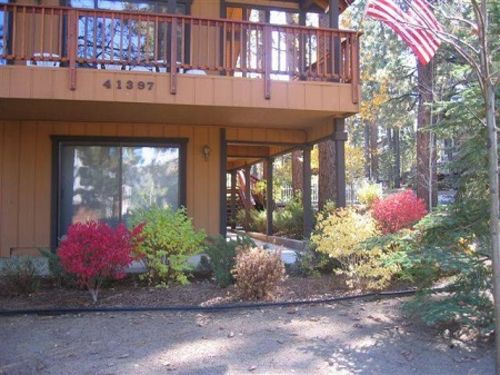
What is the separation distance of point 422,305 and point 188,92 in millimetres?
4918

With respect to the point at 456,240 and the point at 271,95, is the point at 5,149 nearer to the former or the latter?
the point at 271,95

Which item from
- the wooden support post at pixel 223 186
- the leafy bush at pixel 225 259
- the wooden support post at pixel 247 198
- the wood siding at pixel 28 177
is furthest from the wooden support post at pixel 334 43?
the wooden support post at pixel 247 198

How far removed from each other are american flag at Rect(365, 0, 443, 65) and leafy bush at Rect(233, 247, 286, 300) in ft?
9.29

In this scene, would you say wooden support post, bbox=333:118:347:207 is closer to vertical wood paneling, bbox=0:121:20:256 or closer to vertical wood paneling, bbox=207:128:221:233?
vertical wood paneling, bbox=207:128:221:233

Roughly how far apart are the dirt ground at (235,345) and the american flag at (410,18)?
2.78 metres

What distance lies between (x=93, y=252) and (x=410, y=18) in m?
4.21

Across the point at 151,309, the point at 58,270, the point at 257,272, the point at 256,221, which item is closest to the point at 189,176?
the point at 58,270

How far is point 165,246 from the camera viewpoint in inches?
276

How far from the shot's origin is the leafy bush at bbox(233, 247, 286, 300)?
6299mm

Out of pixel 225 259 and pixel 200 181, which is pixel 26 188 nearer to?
pixel 200 181

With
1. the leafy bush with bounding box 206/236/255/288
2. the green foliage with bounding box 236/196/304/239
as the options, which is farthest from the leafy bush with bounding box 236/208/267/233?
the leafy bush with bounding box 206/236/255/288

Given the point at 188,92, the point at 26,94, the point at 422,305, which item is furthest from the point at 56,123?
the point at 422,305

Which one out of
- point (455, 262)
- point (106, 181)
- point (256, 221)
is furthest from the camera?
point (256, 221)

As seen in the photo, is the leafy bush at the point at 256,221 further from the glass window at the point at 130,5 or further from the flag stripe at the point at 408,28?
the flag stripe at the point at 408,28
